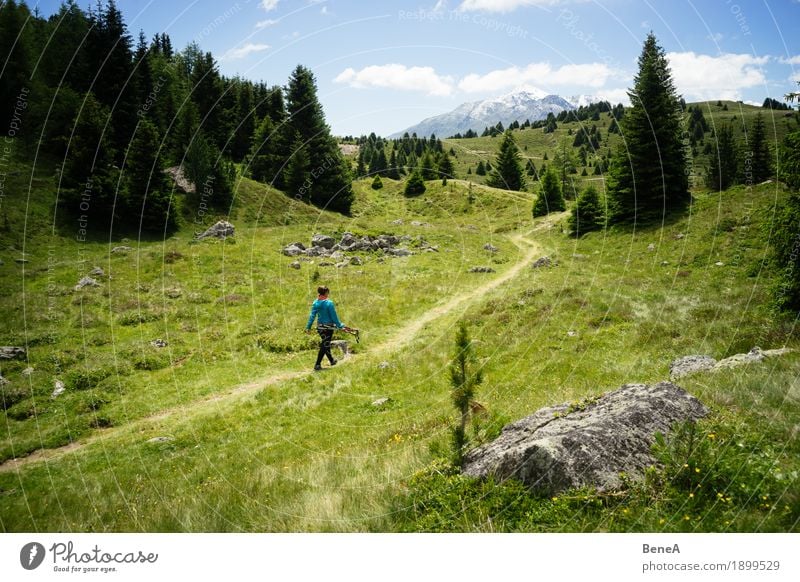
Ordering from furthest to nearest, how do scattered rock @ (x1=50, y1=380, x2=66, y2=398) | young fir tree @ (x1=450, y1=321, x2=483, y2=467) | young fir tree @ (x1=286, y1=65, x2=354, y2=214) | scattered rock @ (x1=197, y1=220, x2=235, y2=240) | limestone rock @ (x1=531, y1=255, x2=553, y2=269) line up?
young fir tree @ (x1=286, y1=65, x2=354, y2=214) < scattered rock @ (x1=197, y1=220, x2=235, y2=240) < limestone rock @ (x1=531, y1=255, x2=553, y2=269) < scattered rock @ (x1=50, y1=380, x2=66, y2=398) < young fir tree @ (x1=450, y1=321, x2=483, y2=467)

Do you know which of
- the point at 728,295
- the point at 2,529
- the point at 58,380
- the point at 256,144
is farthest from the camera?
the point at 256,144

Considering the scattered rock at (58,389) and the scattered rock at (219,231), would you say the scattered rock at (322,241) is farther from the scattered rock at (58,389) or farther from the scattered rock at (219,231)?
the scattered rock at (58,389)

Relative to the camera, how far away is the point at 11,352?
15117 mm

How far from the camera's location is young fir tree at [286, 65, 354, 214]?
5234 cm

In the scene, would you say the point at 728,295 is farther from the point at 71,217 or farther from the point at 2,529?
the point at 71,217

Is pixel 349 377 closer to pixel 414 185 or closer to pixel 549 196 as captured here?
pixel 549 196

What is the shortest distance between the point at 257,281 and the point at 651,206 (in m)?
35.7

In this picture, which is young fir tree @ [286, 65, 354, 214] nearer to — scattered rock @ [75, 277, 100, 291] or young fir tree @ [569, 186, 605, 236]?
young fir tree @ [569, 186, 605, 236]

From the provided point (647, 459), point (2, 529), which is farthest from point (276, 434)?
point (647, 459)

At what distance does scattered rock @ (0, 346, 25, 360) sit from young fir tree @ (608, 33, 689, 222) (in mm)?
40948

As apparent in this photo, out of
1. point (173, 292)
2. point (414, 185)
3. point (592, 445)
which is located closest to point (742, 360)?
point (592, 445)

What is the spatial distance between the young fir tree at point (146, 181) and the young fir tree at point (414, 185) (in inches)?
1775
